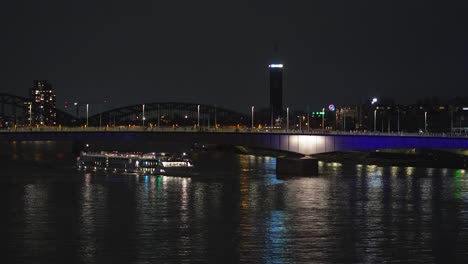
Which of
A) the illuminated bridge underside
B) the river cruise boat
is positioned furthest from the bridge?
the river cruise boat

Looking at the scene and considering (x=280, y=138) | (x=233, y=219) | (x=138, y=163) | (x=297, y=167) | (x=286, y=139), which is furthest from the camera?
(x=280, y=138)

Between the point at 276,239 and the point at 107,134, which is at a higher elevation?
the point at 107,134

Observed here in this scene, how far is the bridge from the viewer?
303 feet

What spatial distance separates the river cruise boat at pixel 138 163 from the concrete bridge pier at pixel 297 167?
367 inches

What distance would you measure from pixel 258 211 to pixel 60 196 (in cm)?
1580

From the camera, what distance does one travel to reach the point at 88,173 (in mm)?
88062

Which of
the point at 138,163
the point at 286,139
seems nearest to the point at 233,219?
the point at 138,163

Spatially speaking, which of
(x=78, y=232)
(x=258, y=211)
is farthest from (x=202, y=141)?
(x=78, y=232)

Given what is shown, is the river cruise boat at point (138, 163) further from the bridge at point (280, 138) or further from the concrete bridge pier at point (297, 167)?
the bridge at point (280, 138)

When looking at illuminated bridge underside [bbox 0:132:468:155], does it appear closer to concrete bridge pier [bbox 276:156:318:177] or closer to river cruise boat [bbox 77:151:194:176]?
concrete bridge pier [bbox 276:156:318:177]

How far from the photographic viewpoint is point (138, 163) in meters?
91.8

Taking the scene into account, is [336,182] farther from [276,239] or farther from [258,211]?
[276,239]

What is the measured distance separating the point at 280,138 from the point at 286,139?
73 cm

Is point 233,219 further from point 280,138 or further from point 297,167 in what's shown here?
point 280,138
